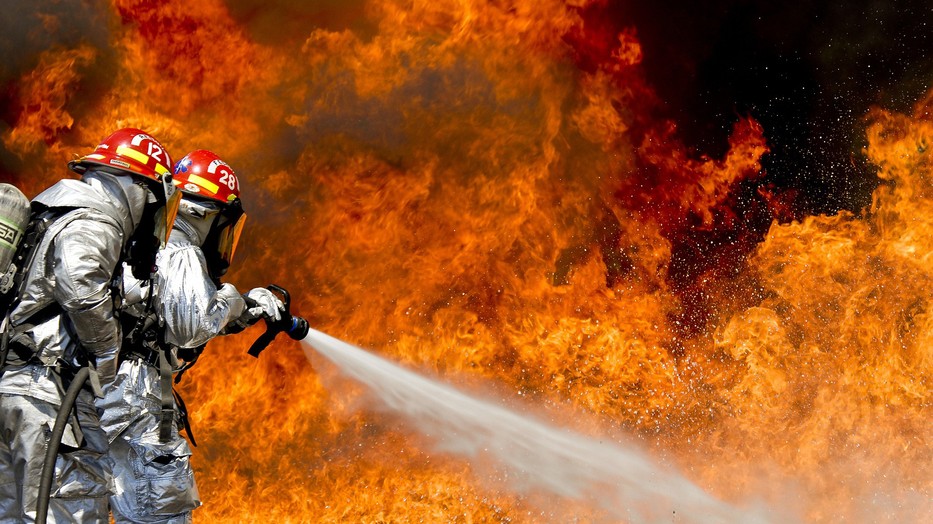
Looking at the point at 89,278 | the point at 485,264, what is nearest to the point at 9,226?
the point at 89,278

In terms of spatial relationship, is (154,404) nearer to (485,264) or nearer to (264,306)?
(264,306)

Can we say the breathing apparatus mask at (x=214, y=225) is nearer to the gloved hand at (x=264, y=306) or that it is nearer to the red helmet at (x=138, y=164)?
the red helmet at (x=138, y=164)

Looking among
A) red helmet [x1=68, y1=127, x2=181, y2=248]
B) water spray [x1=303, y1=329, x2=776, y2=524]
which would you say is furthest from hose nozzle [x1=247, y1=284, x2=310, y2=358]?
water spray [x1=303, y1=329, x2=776, y2=524]

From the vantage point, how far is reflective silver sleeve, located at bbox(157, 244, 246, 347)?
4402 millimetres

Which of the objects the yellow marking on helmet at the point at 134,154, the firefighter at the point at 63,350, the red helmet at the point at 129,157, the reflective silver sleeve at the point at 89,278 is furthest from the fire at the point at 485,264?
the reflective silver sleeve at the point at 89,278

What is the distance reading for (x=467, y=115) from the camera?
8609mm

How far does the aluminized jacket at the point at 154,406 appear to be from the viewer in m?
4.39

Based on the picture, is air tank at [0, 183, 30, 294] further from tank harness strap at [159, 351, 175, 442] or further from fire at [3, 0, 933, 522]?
fire at [3, 0, 933, 522]

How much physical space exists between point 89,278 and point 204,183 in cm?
122

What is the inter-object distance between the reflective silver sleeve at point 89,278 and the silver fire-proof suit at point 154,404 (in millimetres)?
365

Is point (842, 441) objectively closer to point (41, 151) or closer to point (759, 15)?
point (759, 15)

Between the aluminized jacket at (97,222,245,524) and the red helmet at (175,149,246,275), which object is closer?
the aluminized jacket at (97,222,245,524)

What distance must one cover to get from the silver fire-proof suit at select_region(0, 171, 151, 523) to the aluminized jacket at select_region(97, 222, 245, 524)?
28cm

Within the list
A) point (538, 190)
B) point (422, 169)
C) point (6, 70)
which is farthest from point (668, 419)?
point (6, 70)
